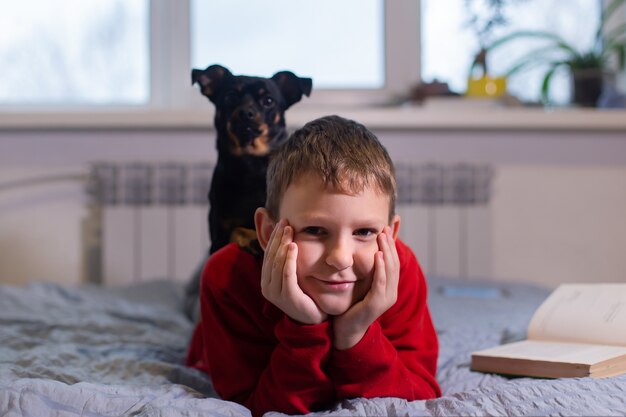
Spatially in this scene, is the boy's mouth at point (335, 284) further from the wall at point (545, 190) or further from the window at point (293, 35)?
the window at point (293, 35)

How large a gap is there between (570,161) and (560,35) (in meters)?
0.52

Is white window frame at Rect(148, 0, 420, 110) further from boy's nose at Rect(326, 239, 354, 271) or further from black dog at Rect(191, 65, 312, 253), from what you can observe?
boy's nose at Rect(326, 239, 354, 271)

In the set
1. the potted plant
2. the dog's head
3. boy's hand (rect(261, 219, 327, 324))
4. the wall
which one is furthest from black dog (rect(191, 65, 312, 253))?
the potted plant

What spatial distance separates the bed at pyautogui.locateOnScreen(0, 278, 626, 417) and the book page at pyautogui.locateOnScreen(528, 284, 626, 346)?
5.0 inches

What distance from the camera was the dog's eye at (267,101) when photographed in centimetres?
99

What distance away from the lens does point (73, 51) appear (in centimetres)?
264

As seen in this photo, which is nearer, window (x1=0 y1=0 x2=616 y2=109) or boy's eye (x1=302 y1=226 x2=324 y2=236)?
boy's eye (x1=302 y1=226 x2=324 y2=236)

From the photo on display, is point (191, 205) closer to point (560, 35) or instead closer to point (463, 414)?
point (560, 35)

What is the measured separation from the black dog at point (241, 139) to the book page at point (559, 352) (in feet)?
1.34

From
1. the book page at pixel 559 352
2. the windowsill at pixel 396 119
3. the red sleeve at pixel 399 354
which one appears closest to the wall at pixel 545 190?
the windowsill at pixel 396 119

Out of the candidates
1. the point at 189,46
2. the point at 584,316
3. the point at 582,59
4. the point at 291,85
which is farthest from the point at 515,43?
the point at 291,85

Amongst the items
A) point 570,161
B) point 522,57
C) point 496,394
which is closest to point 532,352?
point 496,394

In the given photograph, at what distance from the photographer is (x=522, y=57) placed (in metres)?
2.68

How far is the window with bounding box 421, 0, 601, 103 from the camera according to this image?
2.72m
